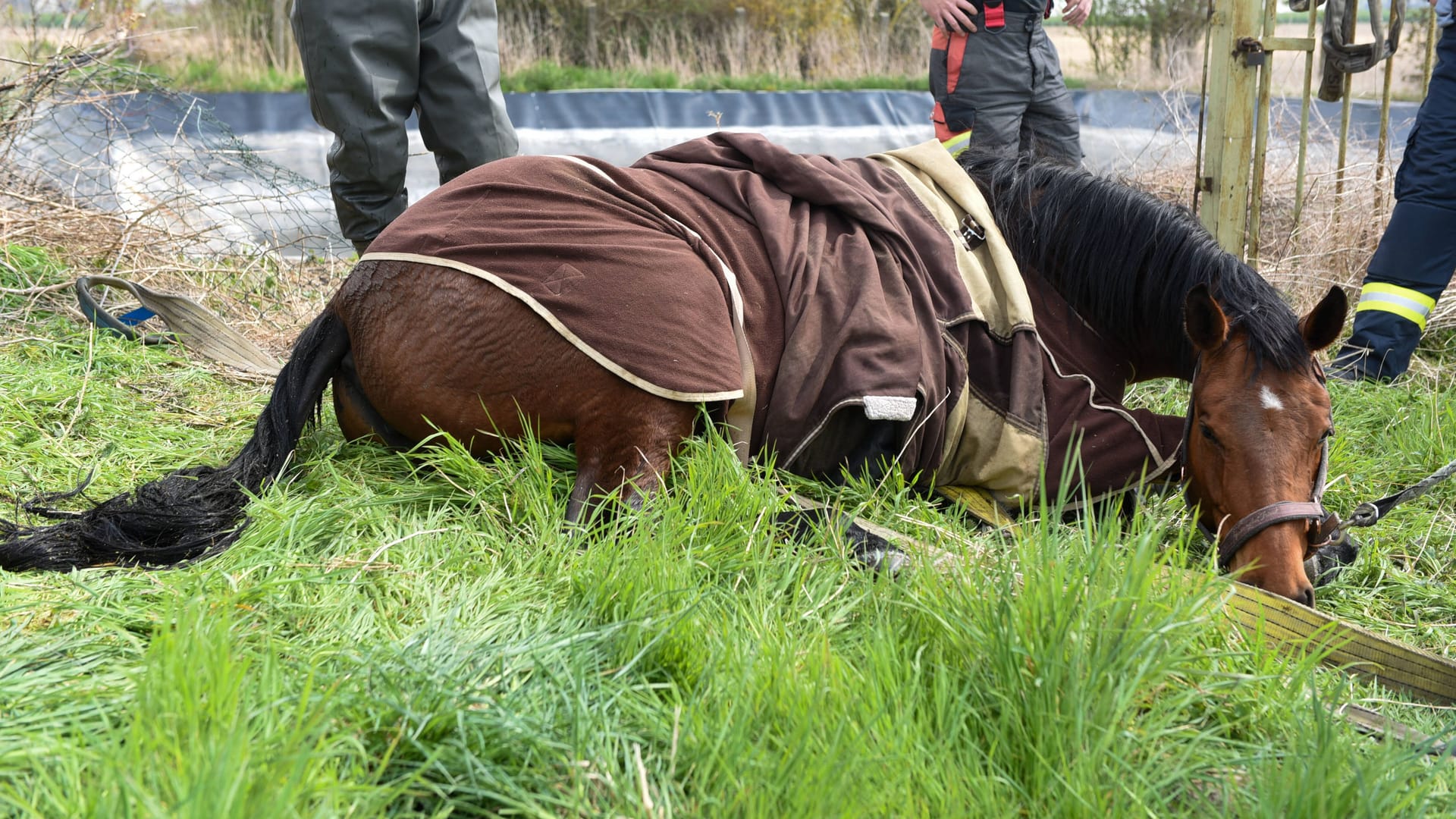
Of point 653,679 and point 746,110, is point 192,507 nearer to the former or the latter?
point 653,679

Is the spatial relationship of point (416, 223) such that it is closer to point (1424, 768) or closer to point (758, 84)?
point (1424, 768)

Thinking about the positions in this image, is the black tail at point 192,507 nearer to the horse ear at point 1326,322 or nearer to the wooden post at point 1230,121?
the horse ear at point 1326,322

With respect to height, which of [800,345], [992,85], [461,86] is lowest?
[800,345]

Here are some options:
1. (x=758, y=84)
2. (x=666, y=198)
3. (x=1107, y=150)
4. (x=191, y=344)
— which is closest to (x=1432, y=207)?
(x=666, y=198)

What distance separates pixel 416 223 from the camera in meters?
2.45

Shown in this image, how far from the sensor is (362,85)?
12.8 feet

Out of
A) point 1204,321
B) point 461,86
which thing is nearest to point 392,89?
point 461,86

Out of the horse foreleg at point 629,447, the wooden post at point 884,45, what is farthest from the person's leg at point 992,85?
the wooden post at point 884,45

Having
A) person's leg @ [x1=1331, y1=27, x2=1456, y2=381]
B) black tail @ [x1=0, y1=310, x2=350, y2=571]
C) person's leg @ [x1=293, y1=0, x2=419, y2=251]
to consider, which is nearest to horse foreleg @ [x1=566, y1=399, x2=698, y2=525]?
black tail @ [x1=0, y1=310, x2=350, y2=571]

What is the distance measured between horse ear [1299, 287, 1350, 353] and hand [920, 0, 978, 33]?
2.65 metres

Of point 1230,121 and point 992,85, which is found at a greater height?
point 992,85

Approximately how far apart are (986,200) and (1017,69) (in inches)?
76.2

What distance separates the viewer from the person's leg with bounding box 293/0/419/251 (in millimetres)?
3842

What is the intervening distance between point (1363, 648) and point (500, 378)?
1.89 meters
